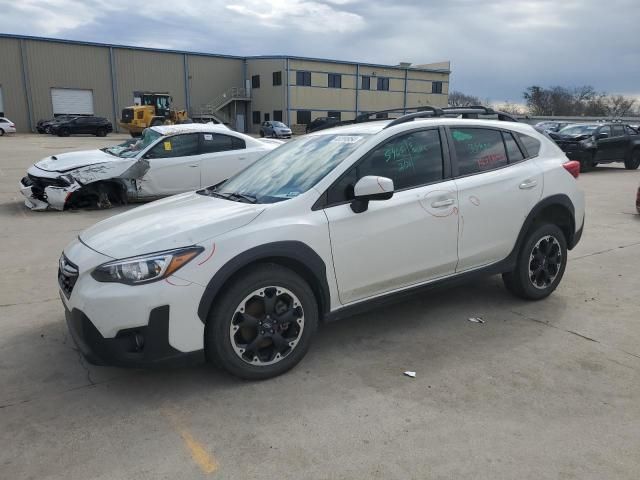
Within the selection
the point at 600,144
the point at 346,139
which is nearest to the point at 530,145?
the point at 346,139

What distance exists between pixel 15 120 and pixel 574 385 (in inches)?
2161

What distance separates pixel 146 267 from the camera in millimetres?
3035

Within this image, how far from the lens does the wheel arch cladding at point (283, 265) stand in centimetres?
312

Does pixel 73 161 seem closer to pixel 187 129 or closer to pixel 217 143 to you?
pixel 187 129

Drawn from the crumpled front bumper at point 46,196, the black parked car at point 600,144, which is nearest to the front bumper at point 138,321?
the crumpled front bumper at point 46,196

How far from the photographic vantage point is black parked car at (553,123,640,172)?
17.6 meters

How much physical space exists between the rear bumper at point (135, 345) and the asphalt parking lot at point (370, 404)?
1.03 feet

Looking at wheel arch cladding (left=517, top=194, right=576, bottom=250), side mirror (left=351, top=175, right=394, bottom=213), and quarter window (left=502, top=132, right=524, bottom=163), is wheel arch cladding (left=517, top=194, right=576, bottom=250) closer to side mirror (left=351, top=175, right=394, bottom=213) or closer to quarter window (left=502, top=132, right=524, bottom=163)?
quarter window (left=502, top=132, right=524, bottom=163)

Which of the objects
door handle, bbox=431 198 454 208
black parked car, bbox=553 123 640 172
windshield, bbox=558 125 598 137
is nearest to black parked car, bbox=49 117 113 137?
black parked car, bbox=553 123 640 172

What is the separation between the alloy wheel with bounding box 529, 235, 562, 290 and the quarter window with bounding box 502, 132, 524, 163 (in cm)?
76

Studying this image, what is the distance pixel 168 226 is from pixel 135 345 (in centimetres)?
76

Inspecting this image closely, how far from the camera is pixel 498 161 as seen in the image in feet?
14.8

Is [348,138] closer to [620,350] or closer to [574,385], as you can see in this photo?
[574,385]

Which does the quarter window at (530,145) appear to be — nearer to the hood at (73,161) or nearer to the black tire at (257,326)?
the black tire at (257,326)
